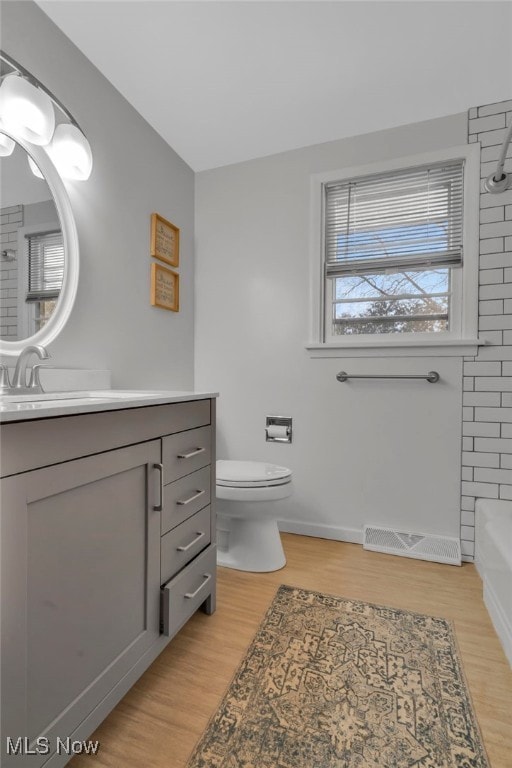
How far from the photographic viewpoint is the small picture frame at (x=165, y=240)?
2094 mm

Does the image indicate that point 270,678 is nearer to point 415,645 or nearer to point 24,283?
point 415,645

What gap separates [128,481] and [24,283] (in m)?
0.89

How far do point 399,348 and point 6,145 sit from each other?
6.29 feet

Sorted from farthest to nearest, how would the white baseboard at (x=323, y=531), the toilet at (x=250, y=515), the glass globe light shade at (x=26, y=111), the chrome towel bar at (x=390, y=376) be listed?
the white baseboard at (x=323, y=531), the chrome towel bar at (x=390, y=376), the toilet at (x=250, y=515), the glass globe light shade at (x=26, y=111)

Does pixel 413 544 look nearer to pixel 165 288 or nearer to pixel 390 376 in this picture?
pixel 390 376

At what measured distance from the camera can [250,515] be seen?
185 cm

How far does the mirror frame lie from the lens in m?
1.43

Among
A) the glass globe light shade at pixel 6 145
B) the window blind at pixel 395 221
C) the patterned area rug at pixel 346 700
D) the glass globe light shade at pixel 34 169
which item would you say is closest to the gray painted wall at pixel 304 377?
the window blind at pixel 395 221

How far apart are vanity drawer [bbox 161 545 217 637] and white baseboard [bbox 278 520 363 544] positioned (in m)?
0.91

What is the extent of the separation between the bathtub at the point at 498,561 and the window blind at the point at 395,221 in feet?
4.11

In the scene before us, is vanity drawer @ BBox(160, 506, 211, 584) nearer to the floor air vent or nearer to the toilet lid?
the toilet lid

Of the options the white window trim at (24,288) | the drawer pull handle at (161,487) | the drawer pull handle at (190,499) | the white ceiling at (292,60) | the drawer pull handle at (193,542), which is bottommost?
the drawer pull handle at (193,542)

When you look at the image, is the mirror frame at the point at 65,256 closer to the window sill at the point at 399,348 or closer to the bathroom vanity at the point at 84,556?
the bathroom vanity at the point at 84,556

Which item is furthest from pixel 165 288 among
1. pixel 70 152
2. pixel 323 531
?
pixel 323 531
